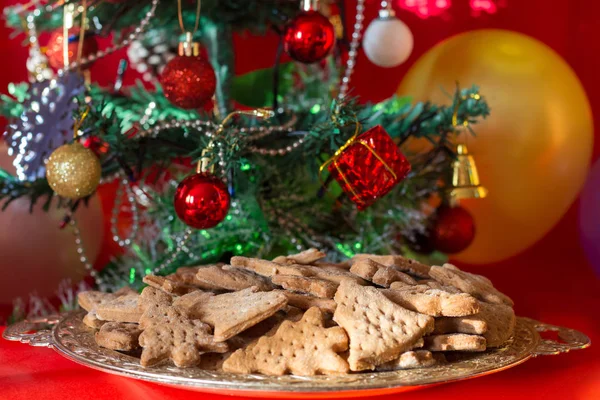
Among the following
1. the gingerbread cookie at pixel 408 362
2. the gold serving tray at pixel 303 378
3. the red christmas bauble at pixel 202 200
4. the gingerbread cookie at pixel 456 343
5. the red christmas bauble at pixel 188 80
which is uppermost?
the red christmas bauble at pixel 188 80

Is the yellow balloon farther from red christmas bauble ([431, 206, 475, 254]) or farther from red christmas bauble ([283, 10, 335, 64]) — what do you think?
red christmas bauble ([283, 10, 335, 64])

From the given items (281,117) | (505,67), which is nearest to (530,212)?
(505,67)

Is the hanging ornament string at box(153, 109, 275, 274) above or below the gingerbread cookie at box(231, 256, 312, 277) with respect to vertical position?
above

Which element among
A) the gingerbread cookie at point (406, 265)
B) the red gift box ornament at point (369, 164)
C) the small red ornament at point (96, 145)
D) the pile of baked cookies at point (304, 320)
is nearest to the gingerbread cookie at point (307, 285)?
the pile of baked cookies at point (304, 320)

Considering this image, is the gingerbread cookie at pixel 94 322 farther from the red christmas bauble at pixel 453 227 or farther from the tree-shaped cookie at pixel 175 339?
the red christmas bauble at pixel 453 227

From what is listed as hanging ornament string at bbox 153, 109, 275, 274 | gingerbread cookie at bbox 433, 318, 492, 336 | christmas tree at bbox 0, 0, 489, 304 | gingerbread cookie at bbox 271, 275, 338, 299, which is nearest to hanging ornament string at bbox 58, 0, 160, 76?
christmas tree at bbox 0, 0, 489, 304

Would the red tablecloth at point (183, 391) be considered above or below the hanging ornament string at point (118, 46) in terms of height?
below

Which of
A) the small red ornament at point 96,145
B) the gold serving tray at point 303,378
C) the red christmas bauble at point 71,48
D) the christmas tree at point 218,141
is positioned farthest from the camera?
the red christmas bauble at point 71,48
